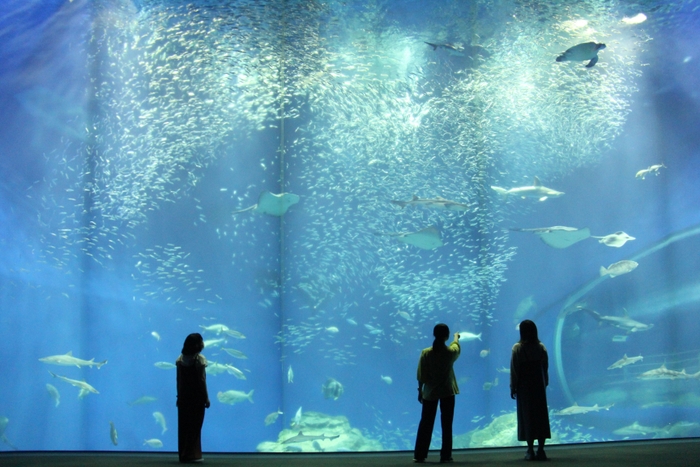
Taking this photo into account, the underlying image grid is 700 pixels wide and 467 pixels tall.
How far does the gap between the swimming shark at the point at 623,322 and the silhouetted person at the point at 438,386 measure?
6.03 metres

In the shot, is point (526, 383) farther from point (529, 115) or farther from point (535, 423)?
point (529, 115)

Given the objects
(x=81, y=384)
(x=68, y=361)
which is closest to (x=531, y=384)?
(x=68, y=361)

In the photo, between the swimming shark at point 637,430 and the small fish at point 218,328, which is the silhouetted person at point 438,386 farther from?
the swimming shark at point 637,430

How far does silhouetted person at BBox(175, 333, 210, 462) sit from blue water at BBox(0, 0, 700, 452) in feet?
10.6

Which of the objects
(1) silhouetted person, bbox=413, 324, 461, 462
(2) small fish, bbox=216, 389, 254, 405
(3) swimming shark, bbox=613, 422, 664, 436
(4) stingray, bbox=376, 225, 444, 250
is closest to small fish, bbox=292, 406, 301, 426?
(2) small fish, bbox=216, 389, 254, 405

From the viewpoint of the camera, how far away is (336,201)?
8.80 meters

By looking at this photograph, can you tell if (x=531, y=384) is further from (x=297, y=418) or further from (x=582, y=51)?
(x=582, y=51)

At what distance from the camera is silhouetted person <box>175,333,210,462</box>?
13.5ft

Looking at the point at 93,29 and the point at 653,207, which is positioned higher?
the point at 93,29

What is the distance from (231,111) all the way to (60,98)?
8.74 ft

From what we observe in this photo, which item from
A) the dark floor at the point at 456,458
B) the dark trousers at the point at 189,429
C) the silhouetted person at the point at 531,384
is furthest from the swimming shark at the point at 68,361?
the silhouetted person at the point at 531,384

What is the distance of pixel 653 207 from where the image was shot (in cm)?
841

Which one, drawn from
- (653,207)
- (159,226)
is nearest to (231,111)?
(159,226)

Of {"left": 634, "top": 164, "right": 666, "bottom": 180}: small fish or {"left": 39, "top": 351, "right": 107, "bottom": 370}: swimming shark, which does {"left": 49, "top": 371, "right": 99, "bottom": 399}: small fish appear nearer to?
{"left": 39, "top": 351, "right": 107, "bottom": 370}: swimming shark
